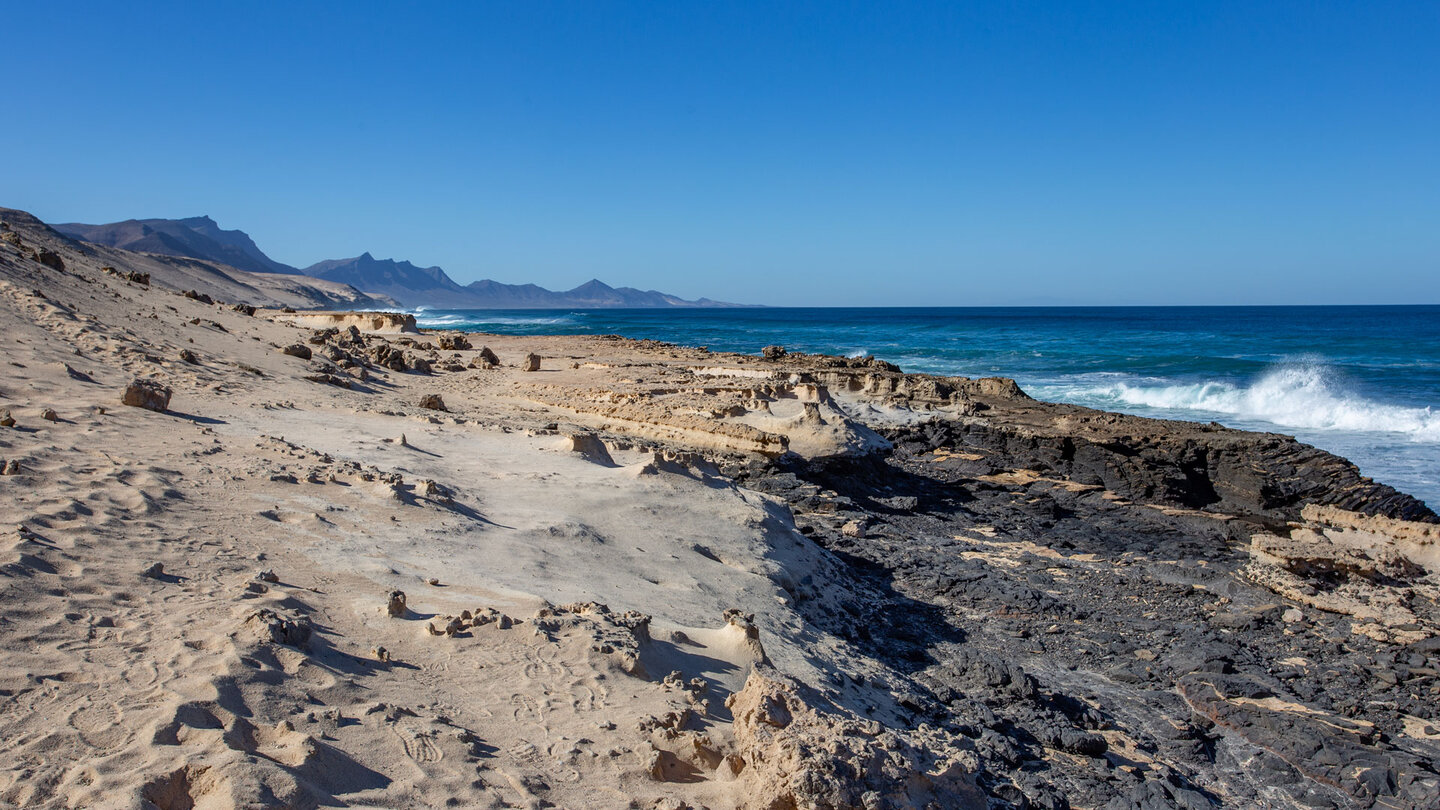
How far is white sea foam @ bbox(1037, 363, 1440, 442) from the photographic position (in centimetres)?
2042

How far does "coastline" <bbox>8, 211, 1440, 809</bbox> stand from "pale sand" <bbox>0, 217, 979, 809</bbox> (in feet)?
0.07

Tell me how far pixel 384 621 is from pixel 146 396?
4.60 m

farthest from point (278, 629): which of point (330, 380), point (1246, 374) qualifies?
point (1246, 374)

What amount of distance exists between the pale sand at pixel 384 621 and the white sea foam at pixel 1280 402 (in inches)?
785

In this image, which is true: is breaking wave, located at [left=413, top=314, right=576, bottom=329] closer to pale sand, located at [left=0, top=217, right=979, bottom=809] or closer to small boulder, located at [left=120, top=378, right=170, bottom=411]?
small boulder, located at [left=120, top=378, right=170, bottom=411]

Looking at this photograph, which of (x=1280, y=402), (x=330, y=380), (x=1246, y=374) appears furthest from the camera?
(x=1246, y=374)

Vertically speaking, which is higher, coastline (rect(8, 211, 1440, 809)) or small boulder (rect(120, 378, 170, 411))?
small boulder (rect(120, 378, 170, 411))

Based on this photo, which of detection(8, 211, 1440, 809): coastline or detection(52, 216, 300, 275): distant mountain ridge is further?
detection(52, 216, 300, 275): distant mountain ridge

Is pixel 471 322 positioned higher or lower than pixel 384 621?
higher

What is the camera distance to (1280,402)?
935 inches

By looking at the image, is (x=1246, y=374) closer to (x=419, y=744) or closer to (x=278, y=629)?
(x=419, y=744)

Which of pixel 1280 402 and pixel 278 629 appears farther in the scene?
pixel 1280 402

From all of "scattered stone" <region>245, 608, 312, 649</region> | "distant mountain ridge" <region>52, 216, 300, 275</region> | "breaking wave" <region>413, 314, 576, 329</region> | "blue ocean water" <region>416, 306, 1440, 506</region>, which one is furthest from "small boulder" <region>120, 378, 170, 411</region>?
"distant mountain ridge" <region>52, 216, 300, 275</region>

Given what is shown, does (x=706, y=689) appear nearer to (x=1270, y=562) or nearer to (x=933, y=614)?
(x=933, y=614)
